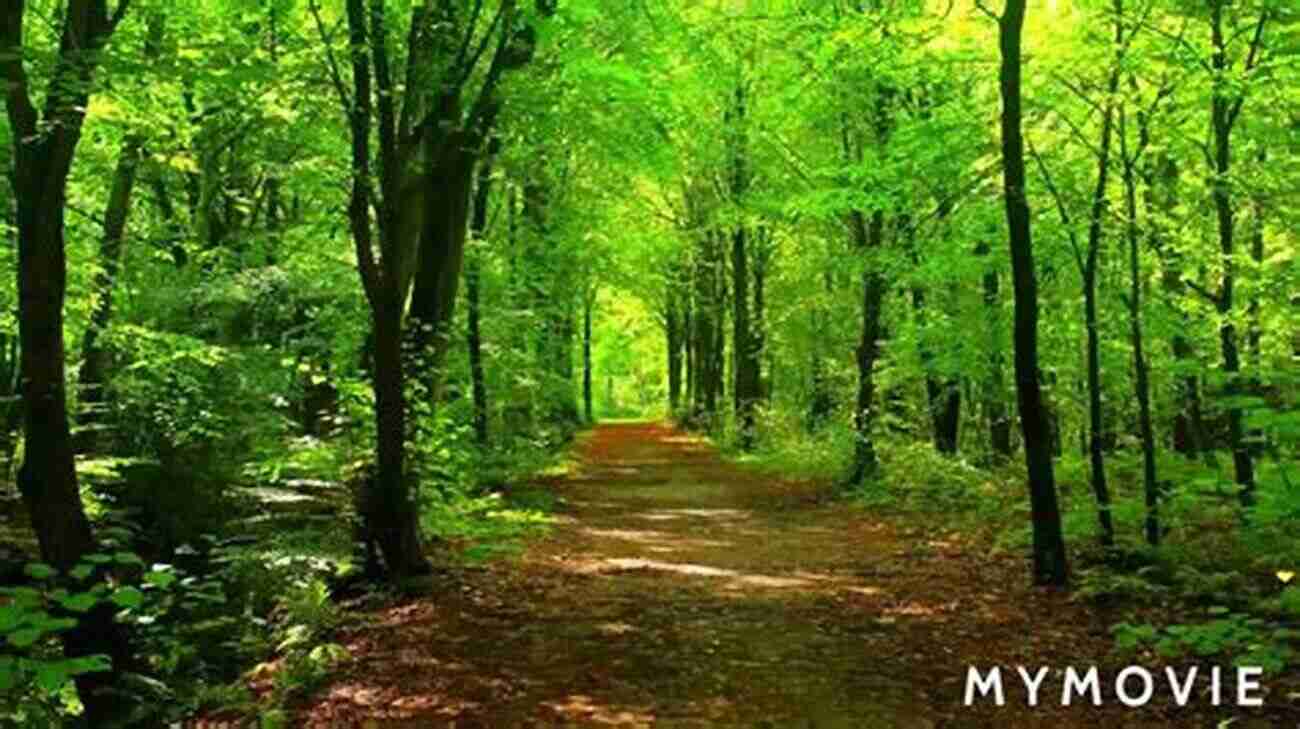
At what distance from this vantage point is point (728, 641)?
352 inches

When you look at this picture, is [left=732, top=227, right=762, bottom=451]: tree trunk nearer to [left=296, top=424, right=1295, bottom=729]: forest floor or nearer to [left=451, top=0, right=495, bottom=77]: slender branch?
[left=296, top=424, right=1295, bottom=729]: forest floor

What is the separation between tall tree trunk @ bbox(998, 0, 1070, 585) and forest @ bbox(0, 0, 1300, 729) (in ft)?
0.13

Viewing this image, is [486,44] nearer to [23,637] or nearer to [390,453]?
[390,453]

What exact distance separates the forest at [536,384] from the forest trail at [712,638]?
0.06 meters

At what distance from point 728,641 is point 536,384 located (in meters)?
Result: 16.7

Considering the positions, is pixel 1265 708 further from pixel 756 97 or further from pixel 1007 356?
pixel 756 97

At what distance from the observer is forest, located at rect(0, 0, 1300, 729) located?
746 cm

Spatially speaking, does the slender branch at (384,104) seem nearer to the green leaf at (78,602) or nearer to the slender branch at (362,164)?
the slender branch at (362,164)

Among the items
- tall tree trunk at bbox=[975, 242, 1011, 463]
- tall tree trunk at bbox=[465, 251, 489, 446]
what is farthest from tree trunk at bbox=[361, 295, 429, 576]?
tall tree trunk at bbox=[465, 251, 489, 446]

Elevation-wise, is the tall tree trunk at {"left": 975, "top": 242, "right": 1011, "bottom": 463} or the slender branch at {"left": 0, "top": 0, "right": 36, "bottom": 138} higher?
the slender branch at {"left": 0, "top": 0, "right": 36, "bottom": 138}

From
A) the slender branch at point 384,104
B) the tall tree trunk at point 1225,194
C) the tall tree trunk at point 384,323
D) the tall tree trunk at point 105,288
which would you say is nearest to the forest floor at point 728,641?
the tall tree trunk at point 384,323

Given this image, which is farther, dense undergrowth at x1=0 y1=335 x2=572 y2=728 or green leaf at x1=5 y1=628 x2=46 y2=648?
dense undergrowth at x1=0 y1=335 x2=572 y2=728

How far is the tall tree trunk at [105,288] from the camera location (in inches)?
636

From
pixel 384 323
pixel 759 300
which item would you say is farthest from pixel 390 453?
pixel 759 300
